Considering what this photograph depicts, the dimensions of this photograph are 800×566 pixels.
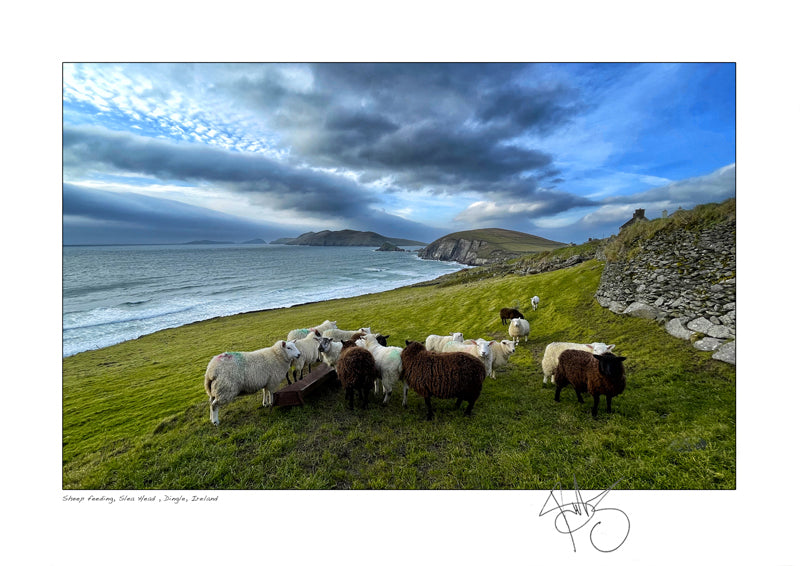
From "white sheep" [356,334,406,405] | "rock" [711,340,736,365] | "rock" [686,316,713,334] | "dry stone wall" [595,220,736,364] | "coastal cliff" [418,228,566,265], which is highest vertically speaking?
"coastal cliff" [418,228,566,265]

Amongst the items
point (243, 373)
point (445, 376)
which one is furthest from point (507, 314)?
point (243, 373)

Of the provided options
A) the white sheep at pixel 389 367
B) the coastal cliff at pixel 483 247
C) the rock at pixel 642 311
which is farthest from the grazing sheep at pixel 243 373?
the coastal cliff at pixel 483 247

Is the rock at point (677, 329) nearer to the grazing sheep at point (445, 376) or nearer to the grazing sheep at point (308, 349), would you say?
the grazing sheep at point (445, 376)

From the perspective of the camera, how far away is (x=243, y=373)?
4652 mm

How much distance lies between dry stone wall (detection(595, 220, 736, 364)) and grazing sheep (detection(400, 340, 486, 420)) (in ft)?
14.7

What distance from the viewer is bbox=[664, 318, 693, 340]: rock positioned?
5.40 meters

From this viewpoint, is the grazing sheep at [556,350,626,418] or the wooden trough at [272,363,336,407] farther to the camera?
the wooden trough at [272,363,336,407]

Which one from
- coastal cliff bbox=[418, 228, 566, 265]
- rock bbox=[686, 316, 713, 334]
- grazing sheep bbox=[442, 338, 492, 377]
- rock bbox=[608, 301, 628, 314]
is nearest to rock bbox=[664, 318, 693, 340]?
rock bbox=[686, 316, 713, 334]

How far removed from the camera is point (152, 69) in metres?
3.80

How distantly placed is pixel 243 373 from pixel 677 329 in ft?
30.6

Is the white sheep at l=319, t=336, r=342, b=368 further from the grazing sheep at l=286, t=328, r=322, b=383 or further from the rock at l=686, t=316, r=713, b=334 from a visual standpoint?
the rock at l=686, t=316, r=713, b=334
